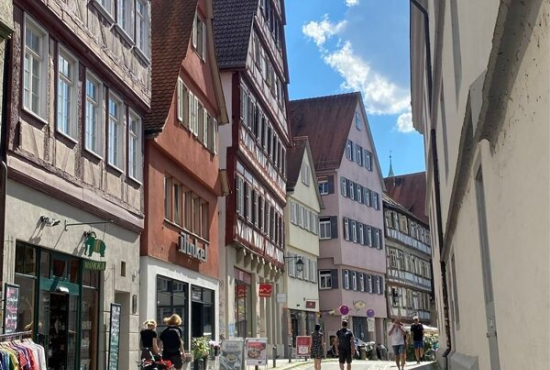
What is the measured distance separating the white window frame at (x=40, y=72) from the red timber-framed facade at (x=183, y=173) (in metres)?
5.91

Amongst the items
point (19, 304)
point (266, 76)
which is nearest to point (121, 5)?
point (19, 304)

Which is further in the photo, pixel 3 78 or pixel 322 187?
pixel 322 187

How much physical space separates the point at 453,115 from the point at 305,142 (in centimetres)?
3386

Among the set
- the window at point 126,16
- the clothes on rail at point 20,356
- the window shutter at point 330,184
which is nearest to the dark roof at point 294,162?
Answer: the window shutter at point 330,184

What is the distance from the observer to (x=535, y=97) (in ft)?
14.2

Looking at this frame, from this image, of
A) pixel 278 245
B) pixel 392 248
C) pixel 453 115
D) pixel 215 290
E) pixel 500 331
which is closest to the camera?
pixel 500 331

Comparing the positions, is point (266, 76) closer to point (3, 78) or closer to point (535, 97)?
point (3, 78)

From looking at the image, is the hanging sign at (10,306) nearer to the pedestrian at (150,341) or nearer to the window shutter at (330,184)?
the pedestrian at (150,341)

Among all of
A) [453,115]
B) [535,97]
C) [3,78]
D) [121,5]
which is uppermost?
[121,5]

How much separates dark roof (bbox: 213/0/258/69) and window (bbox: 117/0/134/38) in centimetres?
1096

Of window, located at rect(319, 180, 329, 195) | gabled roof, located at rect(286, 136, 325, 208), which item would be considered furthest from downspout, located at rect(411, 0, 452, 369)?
window, located at rect(319, 180, 329, 195)

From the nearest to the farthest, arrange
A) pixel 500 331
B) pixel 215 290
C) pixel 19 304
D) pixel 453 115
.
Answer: pixel 500 331
pixel 453 115
pixel 19 304
pixel 215 290

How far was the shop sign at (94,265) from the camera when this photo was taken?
15.3 metres

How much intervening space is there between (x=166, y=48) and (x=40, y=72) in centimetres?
849
